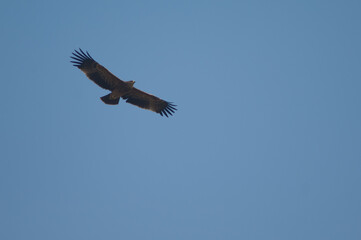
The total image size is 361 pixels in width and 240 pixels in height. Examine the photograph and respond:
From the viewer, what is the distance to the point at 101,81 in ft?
77.7

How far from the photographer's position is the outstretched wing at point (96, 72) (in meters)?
23.1

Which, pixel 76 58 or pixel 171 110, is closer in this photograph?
pixel 76 58

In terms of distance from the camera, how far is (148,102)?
2523 cm

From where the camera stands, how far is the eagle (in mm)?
23219

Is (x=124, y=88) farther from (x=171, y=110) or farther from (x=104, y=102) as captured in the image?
(x=171, y=110)

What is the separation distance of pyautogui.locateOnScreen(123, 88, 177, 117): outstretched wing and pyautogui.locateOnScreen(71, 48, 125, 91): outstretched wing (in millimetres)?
1151

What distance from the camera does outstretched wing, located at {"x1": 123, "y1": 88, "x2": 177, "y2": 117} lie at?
973 inches

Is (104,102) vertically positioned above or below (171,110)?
below

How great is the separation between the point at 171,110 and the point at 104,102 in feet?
11.3

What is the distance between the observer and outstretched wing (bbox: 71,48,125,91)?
75.9 ft

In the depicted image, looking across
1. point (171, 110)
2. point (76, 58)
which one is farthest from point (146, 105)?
point (76, 58)

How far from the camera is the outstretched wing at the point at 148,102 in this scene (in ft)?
81.0

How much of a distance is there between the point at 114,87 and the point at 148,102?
2.11 meters

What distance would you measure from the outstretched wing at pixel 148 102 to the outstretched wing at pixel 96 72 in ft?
3.78
